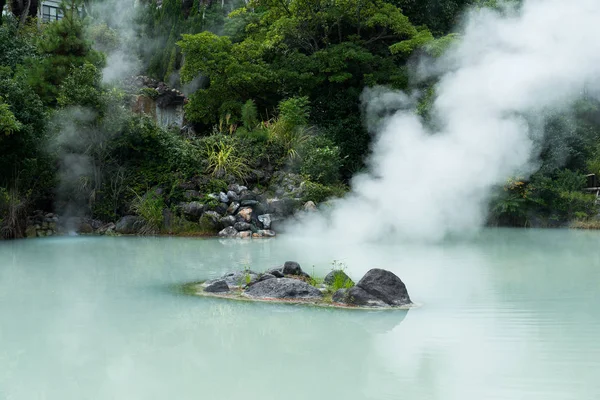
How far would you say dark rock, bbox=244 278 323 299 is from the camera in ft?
22.9

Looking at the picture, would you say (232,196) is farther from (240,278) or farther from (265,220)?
(240,278)

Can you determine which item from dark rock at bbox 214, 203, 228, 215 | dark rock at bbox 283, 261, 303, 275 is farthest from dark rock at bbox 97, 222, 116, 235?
dark rock at bbox 283, 261, 303, 275

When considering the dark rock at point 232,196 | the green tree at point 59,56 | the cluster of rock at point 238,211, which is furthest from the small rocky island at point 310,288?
the green tree at point 59,56

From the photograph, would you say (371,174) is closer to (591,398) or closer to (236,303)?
(236,303)

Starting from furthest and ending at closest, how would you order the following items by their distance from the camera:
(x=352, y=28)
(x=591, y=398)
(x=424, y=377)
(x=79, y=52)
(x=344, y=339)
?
(x=352, y=28) < (x=79, y=52) < (x=344, y=339) < (x=424, y=377) < (x=591, y=398)

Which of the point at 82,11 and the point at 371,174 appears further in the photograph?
the point at 82,11

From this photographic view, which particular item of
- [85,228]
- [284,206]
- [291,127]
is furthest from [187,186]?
[291,127]

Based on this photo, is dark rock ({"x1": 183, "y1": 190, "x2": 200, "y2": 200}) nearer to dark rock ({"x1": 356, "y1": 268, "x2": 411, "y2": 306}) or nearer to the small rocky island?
the small rocky island

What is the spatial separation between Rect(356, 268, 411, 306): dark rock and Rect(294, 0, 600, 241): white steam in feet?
23.4

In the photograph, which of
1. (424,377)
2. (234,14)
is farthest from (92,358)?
(234,14)

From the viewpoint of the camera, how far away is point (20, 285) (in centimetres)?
809

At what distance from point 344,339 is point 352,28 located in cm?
1793

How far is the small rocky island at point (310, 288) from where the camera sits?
261 inches

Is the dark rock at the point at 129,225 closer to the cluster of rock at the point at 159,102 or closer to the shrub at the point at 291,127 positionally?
the shrub at the point at 291,127
